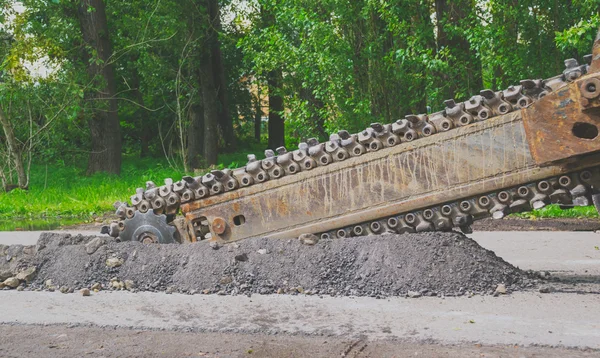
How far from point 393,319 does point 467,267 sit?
1199mm

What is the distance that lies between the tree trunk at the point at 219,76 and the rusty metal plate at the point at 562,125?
20.5 m

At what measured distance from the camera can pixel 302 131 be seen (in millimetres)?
18797

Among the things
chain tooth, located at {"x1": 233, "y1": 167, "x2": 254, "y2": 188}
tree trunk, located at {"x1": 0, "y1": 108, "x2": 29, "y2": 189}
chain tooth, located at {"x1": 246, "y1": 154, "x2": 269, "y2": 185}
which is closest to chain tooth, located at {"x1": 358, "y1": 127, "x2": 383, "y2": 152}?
chain tooth, located at {"x1": 246, "y1": 154, "x2": 269, "y2": 185}

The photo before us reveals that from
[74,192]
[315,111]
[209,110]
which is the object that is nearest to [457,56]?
[315,111]

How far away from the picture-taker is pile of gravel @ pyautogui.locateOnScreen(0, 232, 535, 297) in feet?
22.5

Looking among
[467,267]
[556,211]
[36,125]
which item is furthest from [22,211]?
[467,267]

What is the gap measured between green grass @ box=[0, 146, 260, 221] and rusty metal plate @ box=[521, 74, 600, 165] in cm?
1023

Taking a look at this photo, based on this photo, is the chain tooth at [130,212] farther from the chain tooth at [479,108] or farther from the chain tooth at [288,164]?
the chain tooth at [479,108]

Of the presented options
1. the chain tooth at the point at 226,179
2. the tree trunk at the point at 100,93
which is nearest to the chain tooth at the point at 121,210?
the chain tooth at the point at 226,179

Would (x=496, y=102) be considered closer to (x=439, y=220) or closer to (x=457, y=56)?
(x=439, y=220)

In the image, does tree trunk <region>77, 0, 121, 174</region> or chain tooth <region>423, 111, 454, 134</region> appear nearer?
chain tooth <region>423, 111, 454, 134</region>

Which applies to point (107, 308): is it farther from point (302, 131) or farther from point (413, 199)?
point (302, 131)

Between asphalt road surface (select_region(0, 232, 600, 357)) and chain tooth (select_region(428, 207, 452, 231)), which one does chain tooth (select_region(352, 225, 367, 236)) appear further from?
asphalt road surface (select_region(0, 232, 600, 357))

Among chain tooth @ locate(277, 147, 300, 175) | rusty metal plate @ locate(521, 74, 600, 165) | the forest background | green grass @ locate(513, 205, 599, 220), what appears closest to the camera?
rusty metal plate @ locate(521, 74, 600, 165)
